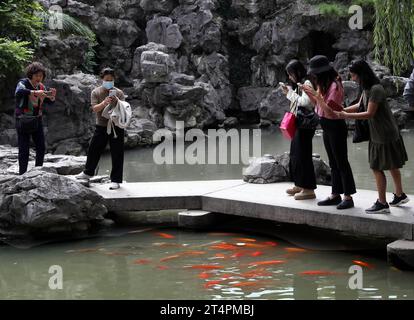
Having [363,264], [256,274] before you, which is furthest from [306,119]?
[256,274]

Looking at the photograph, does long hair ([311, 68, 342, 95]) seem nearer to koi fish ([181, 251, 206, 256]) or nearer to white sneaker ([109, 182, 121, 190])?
koi fish ([181, 251, 206, 256])

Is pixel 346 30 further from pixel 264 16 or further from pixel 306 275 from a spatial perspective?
pixel 306 275

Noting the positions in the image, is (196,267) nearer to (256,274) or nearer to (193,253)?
(193,253)

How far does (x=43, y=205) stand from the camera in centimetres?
624

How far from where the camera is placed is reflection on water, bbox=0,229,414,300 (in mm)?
4879

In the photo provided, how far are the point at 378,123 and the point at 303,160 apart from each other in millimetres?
1083

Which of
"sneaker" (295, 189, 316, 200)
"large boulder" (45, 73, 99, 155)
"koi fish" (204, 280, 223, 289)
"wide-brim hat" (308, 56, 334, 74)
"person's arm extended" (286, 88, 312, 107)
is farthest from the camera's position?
"large boulder" (45, 73, 99, 155)

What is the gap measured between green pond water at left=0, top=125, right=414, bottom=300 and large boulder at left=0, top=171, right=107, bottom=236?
0.73 feet

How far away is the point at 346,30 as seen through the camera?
2366 cm

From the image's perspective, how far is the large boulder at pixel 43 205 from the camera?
625cm

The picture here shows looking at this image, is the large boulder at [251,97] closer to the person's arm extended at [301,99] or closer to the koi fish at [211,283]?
the person's arm extended at [301,99]

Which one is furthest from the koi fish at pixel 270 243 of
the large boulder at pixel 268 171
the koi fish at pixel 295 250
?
the large boulder at pixel 268 171

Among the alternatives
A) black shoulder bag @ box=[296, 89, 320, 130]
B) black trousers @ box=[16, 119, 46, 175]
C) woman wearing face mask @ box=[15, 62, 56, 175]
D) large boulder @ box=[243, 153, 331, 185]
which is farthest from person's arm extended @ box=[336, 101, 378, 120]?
black trousers @ box=[16, 119, 46, 175]
